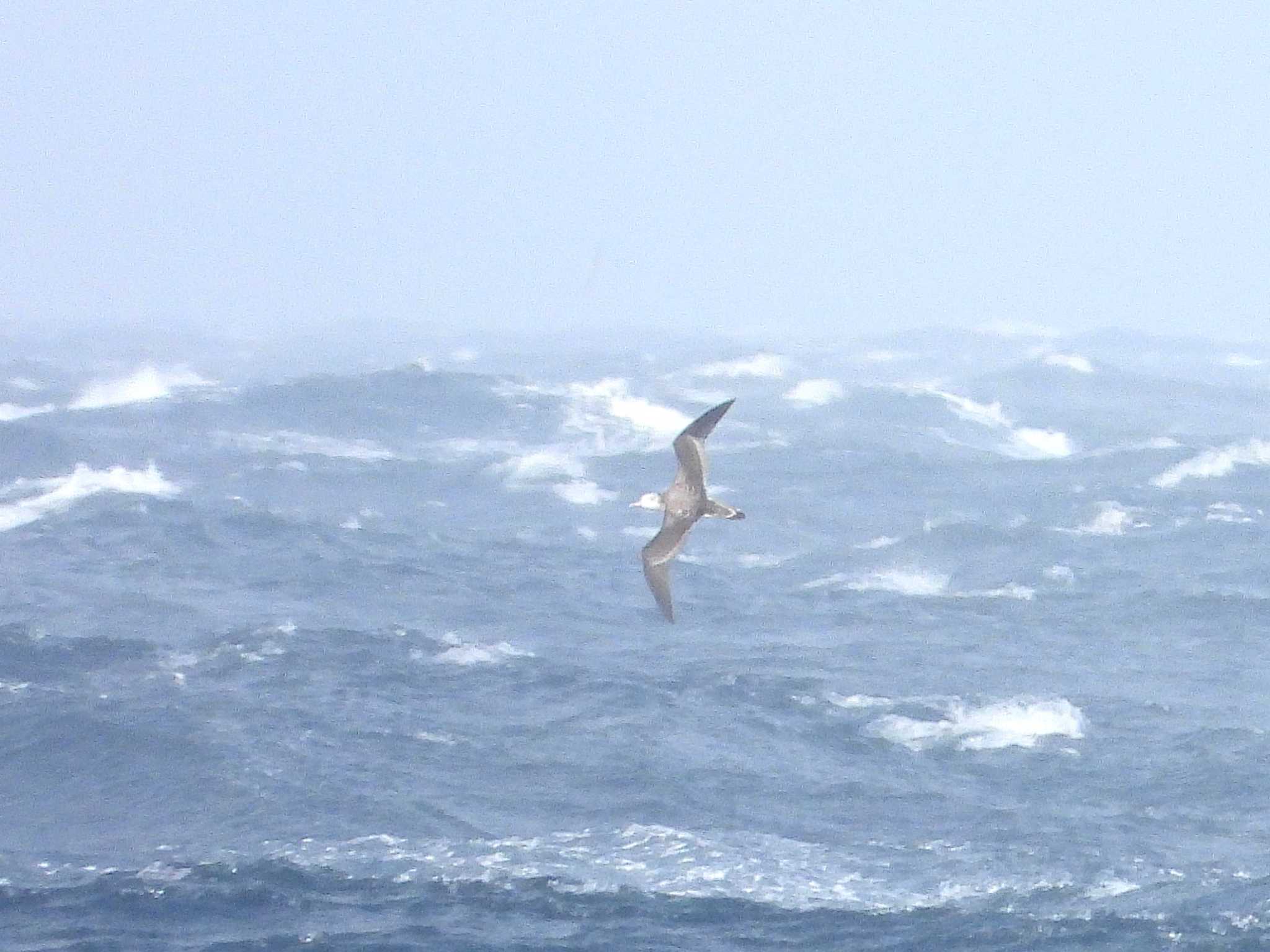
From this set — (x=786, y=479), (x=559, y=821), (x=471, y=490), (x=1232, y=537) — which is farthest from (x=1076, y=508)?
(x=559, y=821)

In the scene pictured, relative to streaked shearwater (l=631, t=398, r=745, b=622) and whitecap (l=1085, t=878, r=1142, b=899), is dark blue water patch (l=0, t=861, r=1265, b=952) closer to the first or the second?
whitecap (l=1085, t=878, r=1142, b=899)

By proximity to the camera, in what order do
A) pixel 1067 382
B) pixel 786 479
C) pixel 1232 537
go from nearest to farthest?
pixel 1232 537 → pixel 786 479 → pixel 1067 382

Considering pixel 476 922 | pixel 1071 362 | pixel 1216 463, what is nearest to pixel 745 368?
pixel 1071 362

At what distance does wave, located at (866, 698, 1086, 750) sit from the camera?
2029 inches

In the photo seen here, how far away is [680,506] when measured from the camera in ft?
96.7

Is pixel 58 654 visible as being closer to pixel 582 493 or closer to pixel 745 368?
pixel 582 493

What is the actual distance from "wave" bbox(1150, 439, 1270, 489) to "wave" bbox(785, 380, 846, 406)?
2729 centimetres

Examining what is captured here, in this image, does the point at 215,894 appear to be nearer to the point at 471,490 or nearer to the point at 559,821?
the point at 559,821

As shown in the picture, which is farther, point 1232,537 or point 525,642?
point 1232,537

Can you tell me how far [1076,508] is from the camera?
8156 centimetres

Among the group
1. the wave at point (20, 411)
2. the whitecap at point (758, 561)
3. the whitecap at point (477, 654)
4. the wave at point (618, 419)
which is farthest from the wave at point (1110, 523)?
the wave at point (20, 411)

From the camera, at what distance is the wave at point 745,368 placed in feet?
433

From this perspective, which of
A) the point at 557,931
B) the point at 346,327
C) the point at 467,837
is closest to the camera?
the point at 557,931

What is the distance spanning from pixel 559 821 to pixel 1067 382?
295ft
